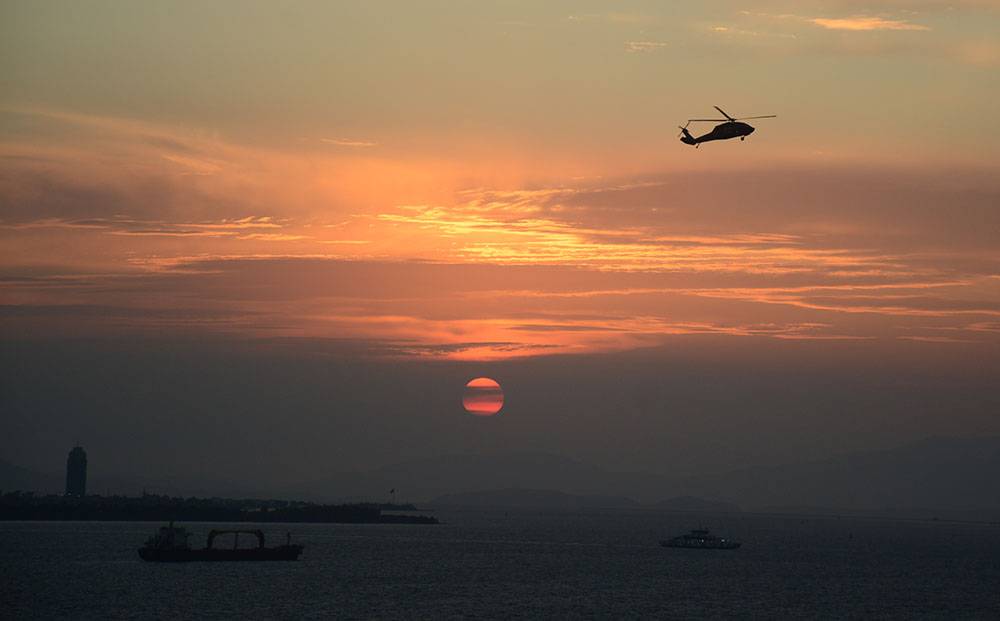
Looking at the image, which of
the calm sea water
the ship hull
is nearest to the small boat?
the ship hull

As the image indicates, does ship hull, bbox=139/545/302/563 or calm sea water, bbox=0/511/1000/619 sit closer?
calm sea water, bbox=0/511/1000/619

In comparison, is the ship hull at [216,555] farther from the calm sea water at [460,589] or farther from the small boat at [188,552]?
the calm sea water at [460,589]

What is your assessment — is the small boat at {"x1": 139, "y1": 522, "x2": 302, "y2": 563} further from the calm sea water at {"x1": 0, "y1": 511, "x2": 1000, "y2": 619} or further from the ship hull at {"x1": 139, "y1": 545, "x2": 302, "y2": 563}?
the calm sea water at {"x1": 0, "y1": 511, "x2": 1000, "y2": 619}

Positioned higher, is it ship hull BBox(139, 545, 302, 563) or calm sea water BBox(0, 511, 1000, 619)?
ship hull BBox(139, 545, 302, 563)

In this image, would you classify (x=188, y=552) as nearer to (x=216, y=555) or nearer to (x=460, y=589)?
(x=216, y=555)

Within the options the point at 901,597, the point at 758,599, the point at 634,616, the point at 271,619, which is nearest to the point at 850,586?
the point at 901,597

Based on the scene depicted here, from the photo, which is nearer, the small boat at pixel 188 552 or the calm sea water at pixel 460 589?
the calm sea water at pixel 460 589

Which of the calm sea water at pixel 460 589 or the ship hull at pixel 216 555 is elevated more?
the ship hull at pixel 216 555

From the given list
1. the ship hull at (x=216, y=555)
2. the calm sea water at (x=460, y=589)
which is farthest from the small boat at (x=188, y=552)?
the calm sea water at (x=460, y=589)

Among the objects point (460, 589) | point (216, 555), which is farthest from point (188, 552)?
point (460, 589)

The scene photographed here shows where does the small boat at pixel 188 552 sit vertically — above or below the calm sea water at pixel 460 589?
above
